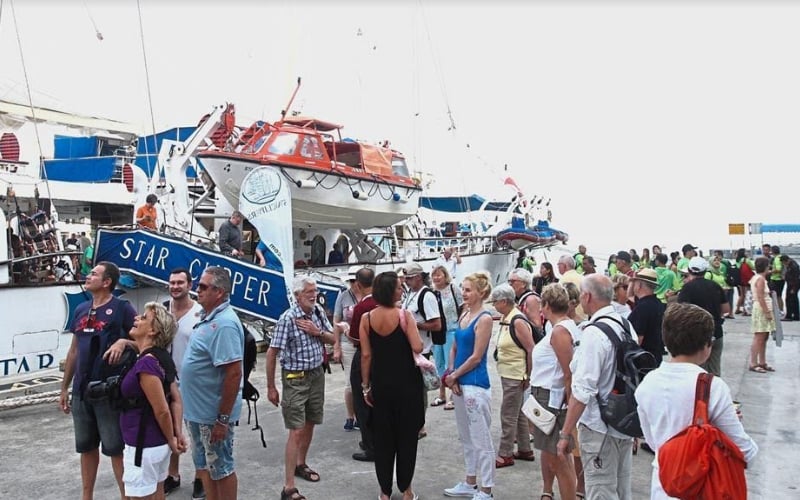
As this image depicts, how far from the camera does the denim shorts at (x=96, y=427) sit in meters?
3.71

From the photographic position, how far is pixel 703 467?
2.09 meters

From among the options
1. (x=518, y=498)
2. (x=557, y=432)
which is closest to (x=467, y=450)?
(x=518, y=498)

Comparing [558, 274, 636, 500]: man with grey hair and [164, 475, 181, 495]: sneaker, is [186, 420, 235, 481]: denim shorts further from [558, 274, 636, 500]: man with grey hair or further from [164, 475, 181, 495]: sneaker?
[558, 274, 636, 500]: man with grey hair

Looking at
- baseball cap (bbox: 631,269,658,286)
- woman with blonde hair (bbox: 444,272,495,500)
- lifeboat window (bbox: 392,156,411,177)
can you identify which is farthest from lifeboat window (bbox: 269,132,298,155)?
baseball cap (bbox: 631,269,658,286)

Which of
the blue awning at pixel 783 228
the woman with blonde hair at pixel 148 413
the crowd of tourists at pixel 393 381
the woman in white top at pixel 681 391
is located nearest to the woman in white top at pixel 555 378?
the crowd of tourists at pixel 393 381

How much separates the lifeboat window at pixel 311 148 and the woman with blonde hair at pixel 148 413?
8.81 meters

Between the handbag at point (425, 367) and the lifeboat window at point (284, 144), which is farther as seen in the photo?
the lifeboat window at point (284, 144)

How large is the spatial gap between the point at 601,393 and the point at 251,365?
2267mm

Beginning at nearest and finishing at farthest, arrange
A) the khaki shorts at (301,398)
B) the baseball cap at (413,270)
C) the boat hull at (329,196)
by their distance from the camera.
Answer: the khaki shorts at (301,398)
the baseball cap at (413,270)
the boat hull at (329,196)

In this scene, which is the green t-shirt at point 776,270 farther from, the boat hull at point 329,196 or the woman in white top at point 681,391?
the woman in white top at point 681,391

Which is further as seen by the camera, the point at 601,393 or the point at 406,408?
the point at 406,408

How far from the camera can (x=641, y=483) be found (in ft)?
14.8

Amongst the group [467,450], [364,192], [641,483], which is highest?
[364,192]

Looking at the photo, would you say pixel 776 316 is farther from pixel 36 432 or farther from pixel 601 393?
pixel 36 432
